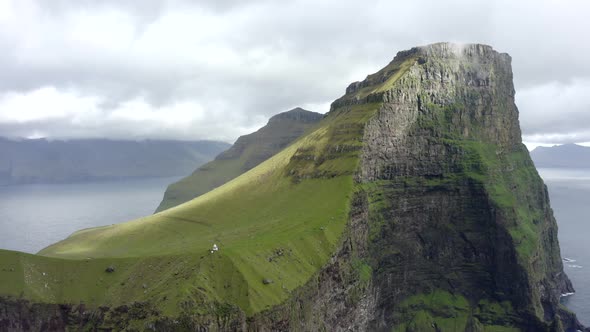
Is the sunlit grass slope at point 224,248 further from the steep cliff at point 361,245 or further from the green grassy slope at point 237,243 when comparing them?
the steep cliff at point 361,245

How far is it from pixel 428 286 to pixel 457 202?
126 feet

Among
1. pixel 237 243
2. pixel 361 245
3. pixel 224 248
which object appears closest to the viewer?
pixel 224 248

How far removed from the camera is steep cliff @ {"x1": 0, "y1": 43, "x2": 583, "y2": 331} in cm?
10281

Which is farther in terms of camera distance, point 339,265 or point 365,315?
point 365,315

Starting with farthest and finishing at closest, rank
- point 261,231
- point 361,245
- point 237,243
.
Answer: point 361,245 < point 261,231 < point 237,243

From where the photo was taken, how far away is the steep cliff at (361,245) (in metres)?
103

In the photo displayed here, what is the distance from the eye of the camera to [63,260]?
11531 centimetres

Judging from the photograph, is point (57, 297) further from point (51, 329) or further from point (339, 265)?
point (339, 265)

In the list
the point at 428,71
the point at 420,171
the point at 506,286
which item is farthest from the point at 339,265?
the point at 428,71

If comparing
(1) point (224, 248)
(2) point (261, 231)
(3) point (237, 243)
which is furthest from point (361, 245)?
(1) point (224, 248)

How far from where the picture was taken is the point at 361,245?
146750 millimetres

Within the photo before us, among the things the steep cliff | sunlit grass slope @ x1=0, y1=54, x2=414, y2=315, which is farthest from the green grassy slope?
the steep cliff

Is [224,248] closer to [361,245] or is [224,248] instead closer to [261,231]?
[261,231]

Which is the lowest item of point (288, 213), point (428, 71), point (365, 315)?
point (365, 315)
